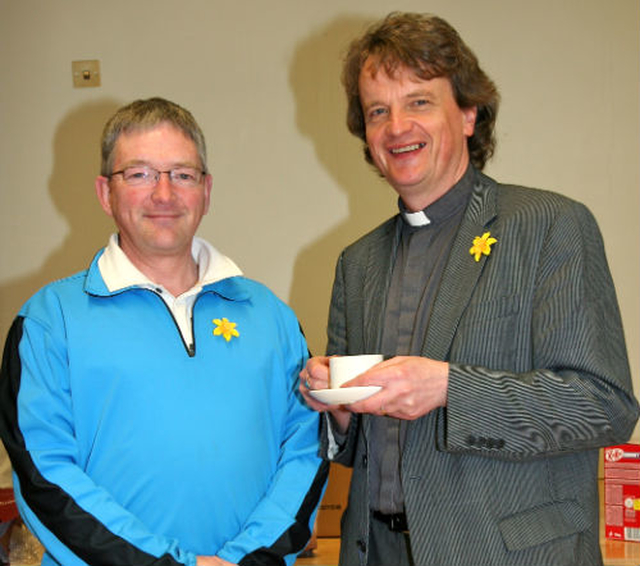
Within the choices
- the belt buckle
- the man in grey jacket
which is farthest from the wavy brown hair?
the belt buckle

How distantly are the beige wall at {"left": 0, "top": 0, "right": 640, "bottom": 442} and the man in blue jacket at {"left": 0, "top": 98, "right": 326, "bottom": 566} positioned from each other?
4.82ft

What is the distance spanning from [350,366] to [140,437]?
1.49 ft

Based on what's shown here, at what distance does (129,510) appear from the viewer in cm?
148

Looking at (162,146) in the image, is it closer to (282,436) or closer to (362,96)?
(362,96)

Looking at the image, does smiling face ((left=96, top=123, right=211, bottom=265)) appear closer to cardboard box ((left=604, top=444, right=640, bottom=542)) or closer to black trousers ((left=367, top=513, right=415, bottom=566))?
black trousers ((left=367, top=513, right=415, bottom=566))

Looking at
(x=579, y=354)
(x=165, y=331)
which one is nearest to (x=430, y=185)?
(x=579, y=354)

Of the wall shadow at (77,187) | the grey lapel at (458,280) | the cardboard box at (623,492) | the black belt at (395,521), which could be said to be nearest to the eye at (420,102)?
the grey lapel at (458,280)

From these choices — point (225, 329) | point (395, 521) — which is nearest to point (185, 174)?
point (225, 329)

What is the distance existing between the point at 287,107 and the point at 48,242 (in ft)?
3.65

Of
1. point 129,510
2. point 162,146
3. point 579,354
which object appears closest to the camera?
point 579,354

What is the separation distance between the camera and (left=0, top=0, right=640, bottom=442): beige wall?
10.3ft

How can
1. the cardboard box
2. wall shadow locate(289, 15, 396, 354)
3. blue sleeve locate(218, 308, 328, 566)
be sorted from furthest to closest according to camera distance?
wall shadow locate(289, 15, 396, 354) < the cardboard box < blue sleeve locate(218, 308, 328, 566)

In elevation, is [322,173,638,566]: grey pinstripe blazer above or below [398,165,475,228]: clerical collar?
below

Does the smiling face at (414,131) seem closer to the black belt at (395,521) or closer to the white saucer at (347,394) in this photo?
the white saucer at (347,394)
